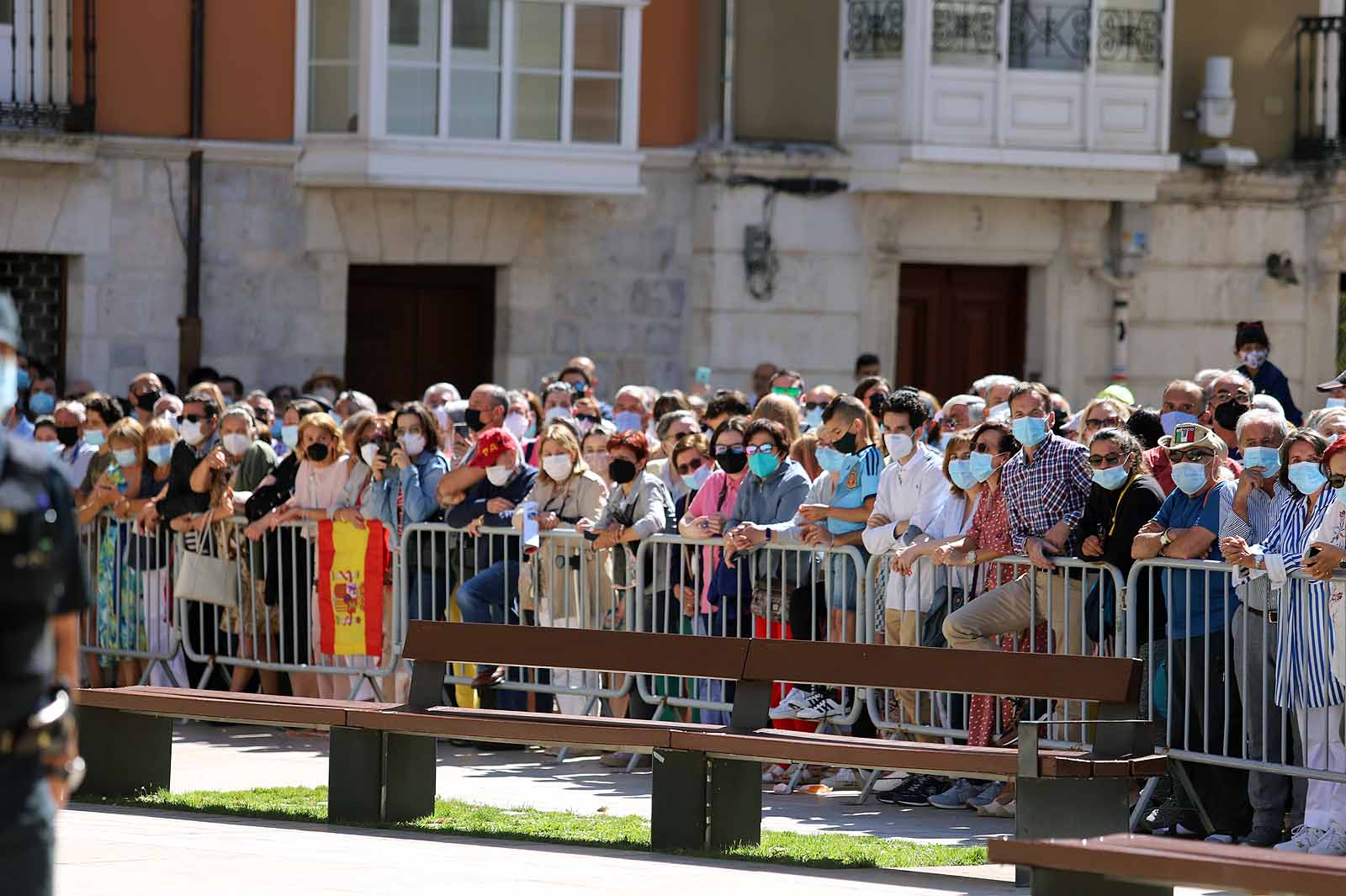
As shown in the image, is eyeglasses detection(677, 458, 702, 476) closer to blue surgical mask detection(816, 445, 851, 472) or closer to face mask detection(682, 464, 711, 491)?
face mask detection(682, 464, 711, 491)

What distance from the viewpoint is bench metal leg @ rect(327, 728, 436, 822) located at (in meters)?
9.34

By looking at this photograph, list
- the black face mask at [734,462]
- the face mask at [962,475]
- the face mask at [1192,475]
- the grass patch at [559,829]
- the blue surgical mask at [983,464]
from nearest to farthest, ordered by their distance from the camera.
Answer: the grass patch at [559,829], the face mask at [1192,475], the blue surgical mask at [983,464], the face mask at [962,475], the black face mask at [734,462]

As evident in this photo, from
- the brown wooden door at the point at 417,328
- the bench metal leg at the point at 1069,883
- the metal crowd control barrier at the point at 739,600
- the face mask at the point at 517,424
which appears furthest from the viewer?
the brown wooden door at the point at 417,328

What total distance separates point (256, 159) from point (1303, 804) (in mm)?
14526

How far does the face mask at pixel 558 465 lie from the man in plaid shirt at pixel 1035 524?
246cm

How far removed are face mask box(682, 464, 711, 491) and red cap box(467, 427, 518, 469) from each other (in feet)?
3.16

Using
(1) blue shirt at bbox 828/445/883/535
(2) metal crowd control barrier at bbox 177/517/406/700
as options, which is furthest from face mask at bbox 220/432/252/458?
(1) blue shirt at bbox 828/445/883/535

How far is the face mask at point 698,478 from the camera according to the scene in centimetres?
1185

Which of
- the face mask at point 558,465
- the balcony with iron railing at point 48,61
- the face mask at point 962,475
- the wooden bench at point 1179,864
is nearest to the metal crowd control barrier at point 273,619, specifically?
the face mask at point 558,465

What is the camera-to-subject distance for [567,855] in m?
8.61

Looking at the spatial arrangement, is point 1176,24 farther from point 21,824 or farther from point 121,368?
point 21,824

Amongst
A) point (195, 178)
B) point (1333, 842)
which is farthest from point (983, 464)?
point (195, 178)

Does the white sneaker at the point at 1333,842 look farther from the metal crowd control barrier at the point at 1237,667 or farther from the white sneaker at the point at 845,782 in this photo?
the white sneaker at the point at 845,782

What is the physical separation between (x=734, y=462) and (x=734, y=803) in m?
2.73
